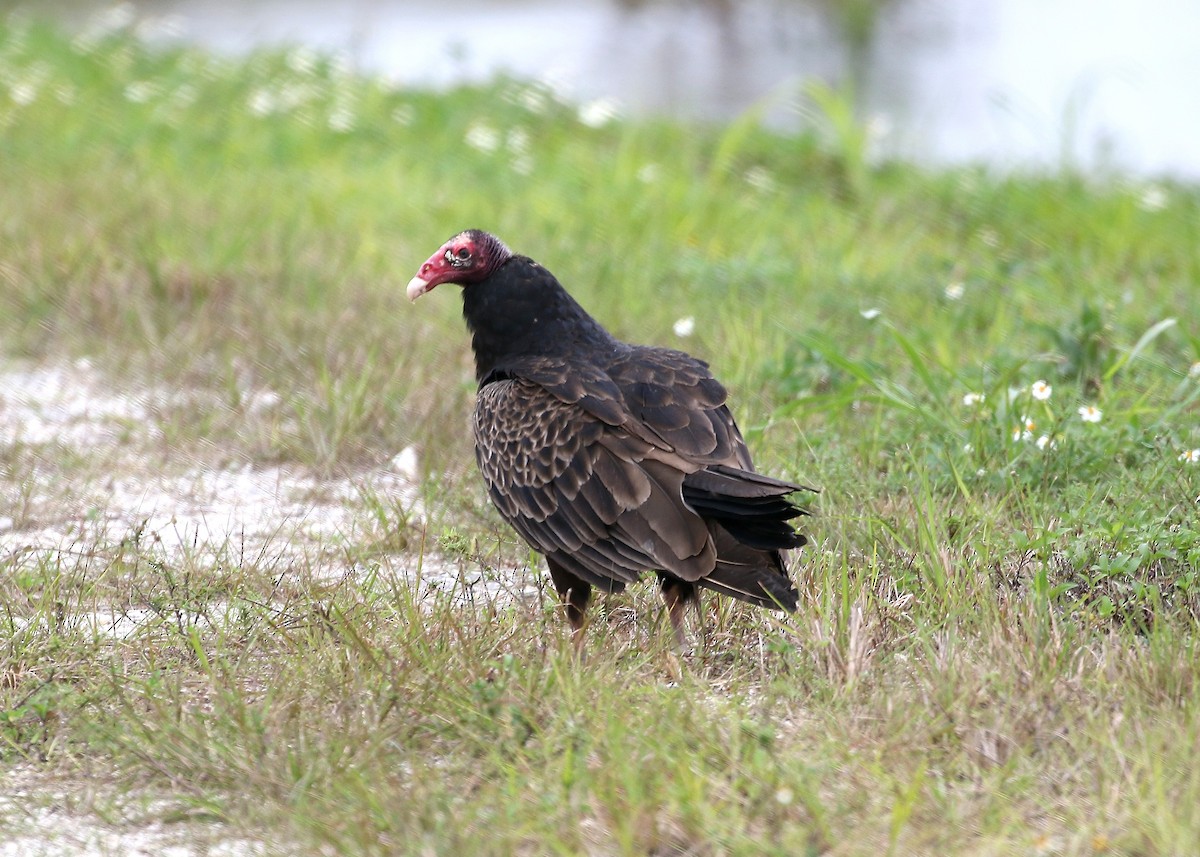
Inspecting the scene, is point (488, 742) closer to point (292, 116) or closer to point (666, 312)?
point (666, 312)

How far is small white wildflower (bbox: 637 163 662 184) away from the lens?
8.03 metres

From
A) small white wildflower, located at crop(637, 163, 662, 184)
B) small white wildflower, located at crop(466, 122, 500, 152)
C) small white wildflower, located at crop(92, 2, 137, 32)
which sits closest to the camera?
small white wildflower, located at crop(637, 163, 662, 184)

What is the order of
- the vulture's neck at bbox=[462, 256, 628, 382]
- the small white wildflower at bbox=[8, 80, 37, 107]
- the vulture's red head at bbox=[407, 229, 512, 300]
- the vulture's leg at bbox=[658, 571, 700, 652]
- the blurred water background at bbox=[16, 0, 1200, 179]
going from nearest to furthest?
the vulture's leg at bbox=[658, 571, 700, 652] < the vulture's neck at bbox=[462, 256, 628, 382] < the vulture's red head at bbox=[407, 229, 512, 300] < the small white wildflower at bbox=[8, 80, 37, 107] < the blurred water background at bbox=[16, 0, 1200, 179]

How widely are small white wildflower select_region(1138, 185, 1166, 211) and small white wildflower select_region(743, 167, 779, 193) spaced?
2.09 metres

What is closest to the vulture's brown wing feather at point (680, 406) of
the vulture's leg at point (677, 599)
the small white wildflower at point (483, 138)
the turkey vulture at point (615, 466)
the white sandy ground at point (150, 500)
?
the turkey vulture at point (615, 466)

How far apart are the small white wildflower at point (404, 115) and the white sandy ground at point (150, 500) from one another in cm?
392

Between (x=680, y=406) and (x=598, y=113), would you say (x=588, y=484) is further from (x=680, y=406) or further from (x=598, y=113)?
(x=598, y=113)

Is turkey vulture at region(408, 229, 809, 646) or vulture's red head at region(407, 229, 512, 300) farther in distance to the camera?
vulture's red head at region(407, 229, 512, 300)

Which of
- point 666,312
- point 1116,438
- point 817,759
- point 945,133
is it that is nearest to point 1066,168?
point 945,133

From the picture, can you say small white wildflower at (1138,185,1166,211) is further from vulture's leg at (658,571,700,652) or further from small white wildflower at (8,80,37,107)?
small white wildflower at (8,80,37,107)

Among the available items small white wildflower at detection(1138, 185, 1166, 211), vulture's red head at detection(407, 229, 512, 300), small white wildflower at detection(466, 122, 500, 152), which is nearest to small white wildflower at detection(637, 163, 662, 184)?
small white wildflower at detection(466, 122, 500, 152)

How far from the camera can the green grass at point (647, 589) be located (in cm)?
285

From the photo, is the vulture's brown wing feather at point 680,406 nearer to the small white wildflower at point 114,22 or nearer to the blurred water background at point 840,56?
the blurred water background at point 840,56

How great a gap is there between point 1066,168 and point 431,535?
588 centimetres
